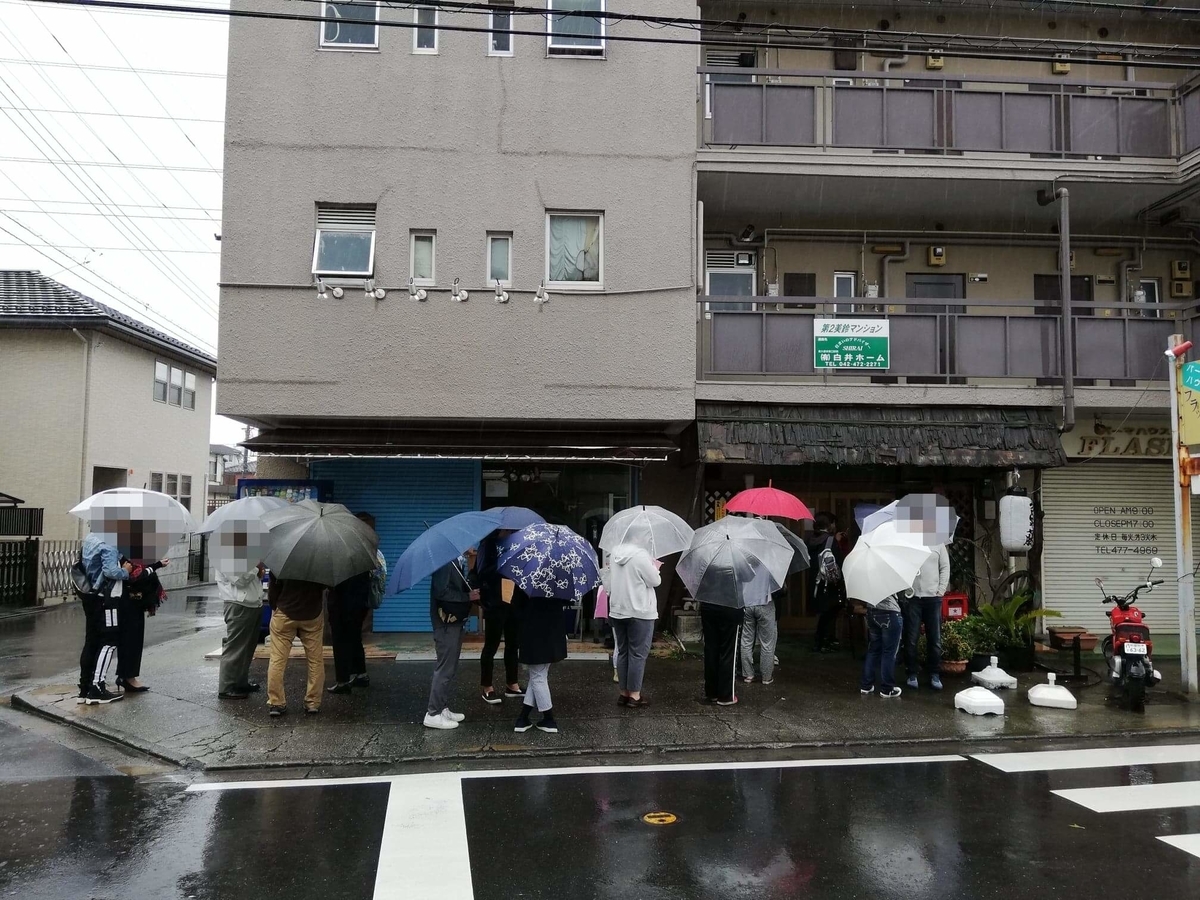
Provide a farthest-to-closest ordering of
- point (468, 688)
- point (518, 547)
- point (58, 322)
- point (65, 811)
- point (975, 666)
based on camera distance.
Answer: point (58, 322) < point (975, 666) < point (468, 688) < point (518, 547) < point (65, 811)

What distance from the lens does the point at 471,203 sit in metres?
11.1

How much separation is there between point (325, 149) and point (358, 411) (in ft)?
11.8

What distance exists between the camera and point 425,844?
4.95 meters

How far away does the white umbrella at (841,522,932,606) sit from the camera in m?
8.26

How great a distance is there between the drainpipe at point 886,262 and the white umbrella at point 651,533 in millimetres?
6597

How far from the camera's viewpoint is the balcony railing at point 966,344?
1162cm

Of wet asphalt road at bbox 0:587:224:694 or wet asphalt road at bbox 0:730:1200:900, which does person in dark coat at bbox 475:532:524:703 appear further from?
wet asphalt road at bbox 0:587:224:694

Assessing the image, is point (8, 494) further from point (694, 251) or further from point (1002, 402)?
point (1002, 402)

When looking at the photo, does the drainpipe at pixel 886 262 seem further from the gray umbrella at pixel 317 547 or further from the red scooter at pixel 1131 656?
the gray umbrella at pixel 317 547

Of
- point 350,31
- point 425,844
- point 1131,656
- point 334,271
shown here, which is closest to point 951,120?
point 1131,656

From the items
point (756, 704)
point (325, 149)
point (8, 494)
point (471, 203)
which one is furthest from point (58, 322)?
point (756, 704)

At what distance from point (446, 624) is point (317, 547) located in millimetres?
1369

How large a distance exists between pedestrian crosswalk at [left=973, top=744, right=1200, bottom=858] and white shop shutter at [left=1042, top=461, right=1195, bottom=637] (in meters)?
5.92

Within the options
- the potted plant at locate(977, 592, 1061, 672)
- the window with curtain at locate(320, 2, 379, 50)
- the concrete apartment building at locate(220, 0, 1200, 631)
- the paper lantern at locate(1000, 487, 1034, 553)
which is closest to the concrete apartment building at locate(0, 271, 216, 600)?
the concrete apartment building at locate(220, 0, 1200, 631)
